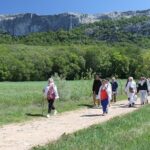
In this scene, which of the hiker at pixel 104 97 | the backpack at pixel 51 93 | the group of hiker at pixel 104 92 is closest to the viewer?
the backpack at pixel 51 93

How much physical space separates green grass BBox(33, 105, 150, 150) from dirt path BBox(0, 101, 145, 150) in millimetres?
847

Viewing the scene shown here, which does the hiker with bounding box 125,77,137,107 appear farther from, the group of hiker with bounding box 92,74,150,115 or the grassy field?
the grassy field

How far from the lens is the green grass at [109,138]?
13.1m

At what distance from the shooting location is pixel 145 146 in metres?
12.9

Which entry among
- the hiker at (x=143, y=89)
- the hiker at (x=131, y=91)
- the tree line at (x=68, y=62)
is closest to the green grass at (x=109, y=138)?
the hiker at (x=131, y=91)

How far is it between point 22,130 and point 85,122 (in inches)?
157

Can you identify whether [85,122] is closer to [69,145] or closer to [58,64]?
[69,145]

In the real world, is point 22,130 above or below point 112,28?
below

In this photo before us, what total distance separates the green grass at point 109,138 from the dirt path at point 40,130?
847mm

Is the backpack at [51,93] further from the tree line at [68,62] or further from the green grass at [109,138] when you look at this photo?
the tree line at [68,62]

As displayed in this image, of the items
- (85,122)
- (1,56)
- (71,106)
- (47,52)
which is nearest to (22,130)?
(85,122)

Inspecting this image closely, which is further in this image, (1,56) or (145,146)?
(1,56)

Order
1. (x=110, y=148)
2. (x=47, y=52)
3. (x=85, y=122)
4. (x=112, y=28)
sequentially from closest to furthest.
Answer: (x=110, y=148) → (x=85, y=122) → (x=47, y=52) → (x=112, y=28)

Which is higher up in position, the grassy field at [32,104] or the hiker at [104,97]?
the hiker at [104,97]
